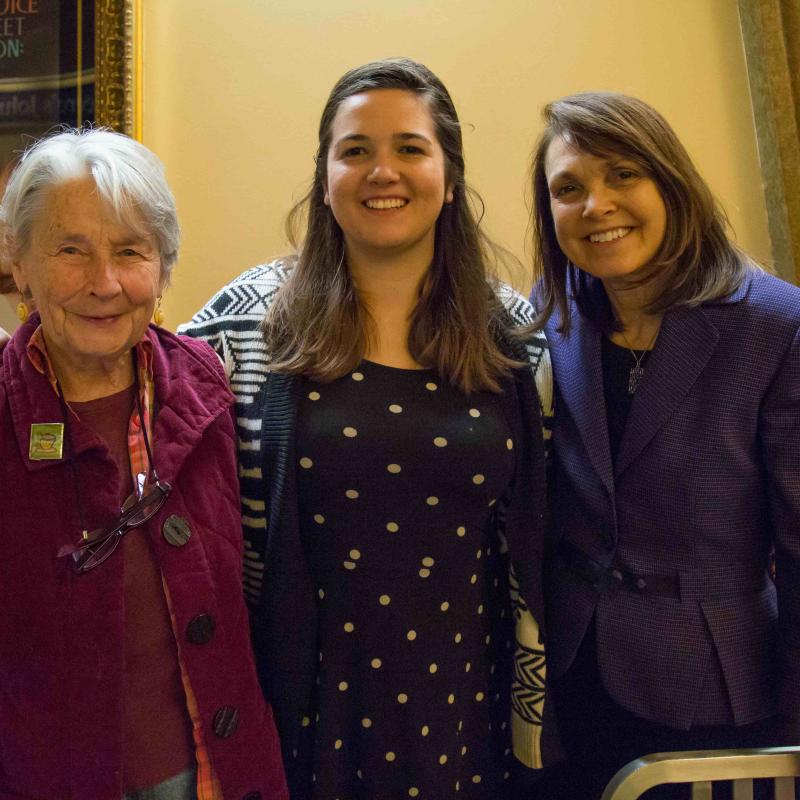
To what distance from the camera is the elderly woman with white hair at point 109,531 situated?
94 cm

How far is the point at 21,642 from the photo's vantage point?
3.10 ft

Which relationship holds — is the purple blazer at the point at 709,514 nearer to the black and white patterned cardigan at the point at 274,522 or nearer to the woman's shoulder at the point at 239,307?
the black and white patterned cardigan at the point at 274,522

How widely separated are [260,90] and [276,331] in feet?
2.99

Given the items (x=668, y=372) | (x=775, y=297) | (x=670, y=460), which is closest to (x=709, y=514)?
(x=670, y=460)

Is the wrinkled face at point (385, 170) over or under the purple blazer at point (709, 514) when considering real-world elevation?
over

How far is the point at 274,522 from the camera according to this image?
124 centimetres

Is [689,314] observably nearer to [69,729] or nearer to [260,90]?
[69,729]

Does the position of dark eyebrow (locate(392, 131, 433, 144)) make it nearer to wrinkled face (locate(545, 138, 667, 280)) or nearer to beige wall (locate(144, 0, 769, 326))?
wrinkled face (locate(545, 138, 667, 280))

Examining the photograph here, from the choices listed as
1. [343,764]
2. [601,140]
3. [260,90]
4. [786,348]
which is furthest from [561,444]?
[260,90]

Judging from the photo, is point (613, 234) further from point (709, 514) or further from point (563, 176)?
point (709, 514)

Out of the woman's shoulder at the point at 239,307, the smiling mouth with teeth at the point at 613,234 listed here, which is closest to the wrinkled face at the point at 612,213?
the smiling mouth with teeth at the point at 613,234

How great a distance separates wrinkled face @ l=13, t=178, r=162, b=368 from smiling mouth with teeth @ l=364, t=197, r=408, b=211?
1.41 ft

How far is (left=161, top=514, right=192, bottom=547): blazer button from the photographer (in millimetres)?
1004

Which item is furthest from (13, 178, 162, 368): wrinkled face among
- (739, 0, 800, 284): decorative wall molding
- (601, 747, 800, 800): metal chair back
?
(739, 0, 800, 284): decorative wall molding
